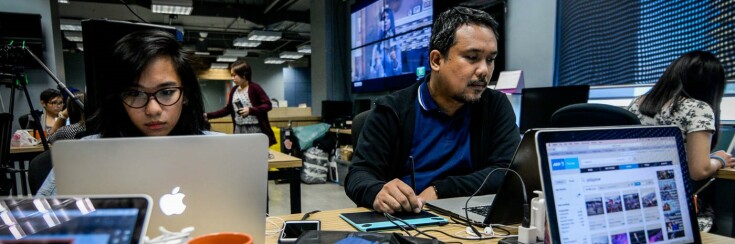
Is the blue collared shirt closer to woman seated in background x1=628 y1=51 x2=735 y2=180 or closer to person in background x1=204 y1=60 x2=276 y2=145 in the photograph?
woman seated in background x1=628 y1=51 x2=735 y2=180

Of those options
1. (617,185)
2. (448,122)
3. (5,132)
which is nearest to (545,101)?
(448,122)

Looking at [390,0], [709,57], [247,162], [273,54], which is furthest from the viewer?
[273,54]

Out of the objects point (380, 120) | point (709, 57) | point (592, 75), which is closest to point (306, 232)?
point (380, 120)

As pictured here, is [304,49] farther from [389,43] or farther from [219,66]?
[389,43]

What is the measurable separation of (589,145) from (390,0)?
4.33m

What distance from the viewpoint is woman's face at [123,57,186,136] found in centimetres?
110

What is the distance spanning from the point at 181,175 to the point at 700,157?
2.21 m

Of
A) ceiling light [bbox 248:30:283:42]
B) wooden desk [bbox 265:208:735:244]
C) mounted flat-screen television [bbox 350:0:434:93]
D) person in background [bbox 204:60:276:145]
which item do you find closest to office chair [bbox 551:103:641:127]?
wooden desk [bbox 265:208:735:244]

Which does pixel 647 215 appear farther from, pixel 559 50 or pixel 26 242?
pixel 559 50

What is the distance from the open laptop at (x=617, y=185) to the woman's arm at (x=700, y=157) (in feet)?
4.65

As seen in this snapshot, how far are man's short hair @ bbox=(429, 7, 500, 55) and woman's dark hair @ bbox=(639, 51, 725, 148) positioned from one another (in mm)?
1281

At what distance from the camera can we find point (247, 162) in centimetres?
73

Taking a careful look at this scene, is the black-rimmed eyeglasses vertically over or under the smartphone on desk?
over

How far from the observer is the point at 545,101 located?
8.61ft
